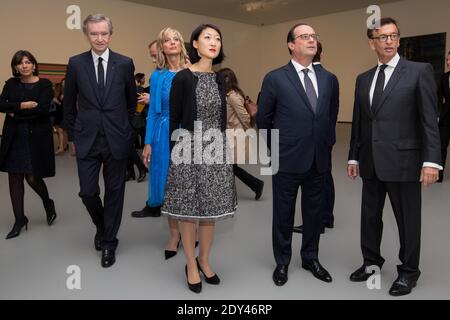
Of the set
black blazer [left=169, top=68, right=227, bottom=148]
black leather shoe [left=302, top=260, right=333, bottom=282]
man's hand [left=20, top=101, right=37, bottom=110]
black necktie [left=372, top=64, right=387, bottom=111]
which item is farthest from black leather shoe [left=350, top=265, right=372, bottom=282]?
man's hand [left=20, top=101, right=37, bottom=110]

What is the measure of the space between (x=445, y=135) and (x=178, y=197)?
463cm

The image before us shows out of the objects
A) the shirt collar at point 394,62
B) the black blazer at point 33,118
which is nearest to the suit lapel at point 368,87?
the shirt collar at point 394,62

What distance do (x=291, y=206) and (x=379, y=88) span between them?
0.89 metres

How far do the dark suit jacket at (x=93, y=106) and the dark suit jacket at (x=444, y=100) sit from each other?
453cm

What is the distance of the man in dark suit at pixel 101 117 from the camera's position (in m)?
2.88

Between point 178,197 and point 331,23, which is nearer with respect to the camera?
point 178,197

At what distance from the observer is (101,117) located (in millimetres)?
2895

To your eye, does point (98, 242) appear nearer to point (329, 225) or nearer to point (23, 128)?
point (23, 128)

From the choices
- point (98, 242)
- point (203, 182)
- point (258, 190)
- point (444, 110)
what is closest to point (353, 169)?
point (203, 182)

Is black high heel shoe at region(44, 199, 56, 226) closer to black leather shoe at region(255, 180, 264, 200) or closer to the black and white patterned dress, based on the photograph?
the black and white patterned dress

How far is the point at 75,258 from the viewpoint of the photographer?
3125 mm
